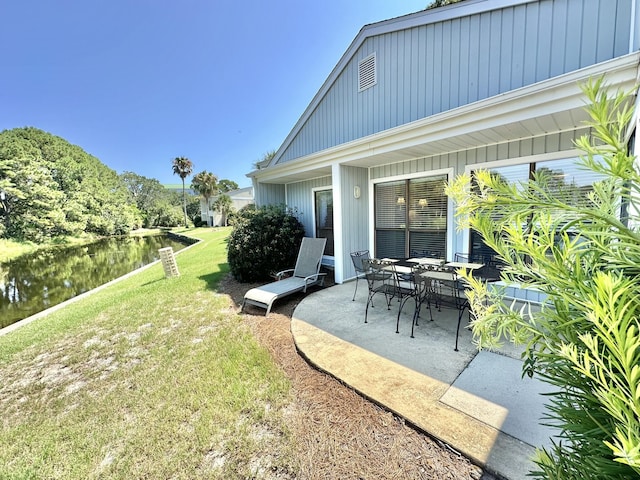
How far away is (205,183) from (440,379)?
38.1 m

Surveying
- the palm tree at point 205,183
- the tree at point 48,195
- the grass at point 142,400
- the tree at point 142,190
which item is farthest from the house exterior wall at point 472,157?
the tree at point 142,190

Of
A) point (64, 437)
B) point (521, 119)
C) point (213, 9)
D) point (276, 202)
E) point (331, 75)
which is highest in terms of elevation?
point (213, 9)

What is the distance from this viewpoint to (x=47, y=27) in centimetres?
1204

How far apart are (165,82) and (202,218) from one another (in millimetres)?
24718

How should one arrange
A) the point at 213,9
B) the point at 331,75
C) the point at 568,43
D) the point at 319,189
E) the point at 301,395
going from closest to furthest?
the point at 301,395 < the point at 568,43 < the point at 331,75 < the point at 319,189 < the point at 213,9

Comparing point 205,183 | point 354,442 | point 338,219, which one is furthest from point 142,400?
point 205,183

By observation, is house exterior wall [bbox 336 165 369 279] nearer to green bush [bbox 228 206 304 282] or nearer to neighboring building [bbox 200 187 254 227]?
green bush [bbox 228 206 304 282]

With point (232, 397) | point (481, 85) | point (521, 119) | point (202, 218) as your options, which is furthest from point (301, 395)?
point (202, 218)

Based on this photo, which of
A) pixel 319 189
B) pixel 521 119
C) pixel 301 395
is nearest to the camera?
pixel 301 395

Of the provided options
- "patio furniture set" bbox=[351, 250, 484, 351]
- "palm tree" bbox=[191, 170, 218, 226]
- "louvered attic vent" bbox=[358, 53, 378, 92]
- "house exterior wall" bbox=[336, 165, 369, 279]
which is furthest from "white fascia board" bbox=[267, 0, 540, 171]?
"palm tree" bbox=[191, 170, 218, 226]

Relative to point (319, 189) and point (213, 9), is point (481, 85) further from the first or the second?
point (213, 9)

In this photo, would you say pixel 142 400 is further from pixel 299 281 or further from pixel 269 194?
pixel 269 194

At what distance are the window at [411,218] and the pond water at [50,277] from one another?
9271 millimetres

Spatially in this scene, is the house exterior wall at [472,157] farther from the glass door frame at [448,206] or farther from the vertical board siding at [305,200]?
the vertical board siding at [305,200]
